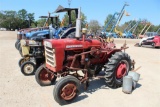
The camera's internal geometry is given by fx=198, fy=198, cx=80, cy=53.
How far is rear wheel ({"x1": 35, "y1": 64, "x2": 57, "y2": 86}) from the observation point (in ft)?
18.1

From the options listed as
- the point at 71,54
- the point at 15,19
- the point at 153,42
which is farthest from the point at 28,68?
the point at 15,19

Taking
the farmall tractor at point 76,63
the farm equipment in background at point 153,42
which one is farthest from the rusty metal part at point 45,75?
the farm equipment in background at point 153,42

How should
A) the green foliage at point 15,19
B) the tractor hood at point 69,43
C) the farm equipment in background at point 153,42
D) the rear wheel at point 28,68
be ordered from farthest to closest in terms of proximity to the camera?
1. the green foliage at point 15,19
2. the farm equipment in background at point 153,42
3. the rear wheel at point 28,68
4. the tractor hood at point 69,43

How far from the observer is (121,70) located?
5578mm

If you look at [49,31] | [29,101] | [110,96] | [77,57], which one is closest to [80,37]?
[77,57]

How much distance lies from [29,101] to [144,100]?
8.98 ft

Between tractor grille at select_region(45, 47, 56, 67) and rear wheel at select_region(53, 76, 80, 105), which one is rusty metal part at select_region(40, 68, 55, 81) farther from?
rear wheel at select_region(53, 76, 80, 105)

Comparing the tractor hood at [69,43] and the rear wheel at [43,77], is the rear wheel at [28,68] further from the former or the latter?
the tractor hood at [69,43]

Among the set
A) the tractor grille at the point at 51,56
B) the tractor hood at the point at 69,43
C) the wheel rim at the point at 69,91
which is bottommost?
the wheel rim at the point at 69,91

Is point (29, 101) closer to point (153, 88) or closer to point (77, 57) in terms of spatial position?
point (77, 57)

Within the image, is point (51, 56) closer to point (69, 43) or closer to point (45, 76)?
point (69, 43)

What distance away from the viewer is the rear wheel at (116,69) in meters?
5.29

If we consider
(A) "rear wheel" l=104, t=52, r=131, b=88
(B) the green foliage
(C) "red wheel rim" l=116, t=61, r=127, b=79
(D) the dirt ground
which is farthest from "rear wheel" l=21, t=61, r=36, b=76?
(B) the green foliage

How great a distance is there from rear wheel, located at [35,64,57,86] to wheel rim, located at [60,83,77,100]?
1363 mm
